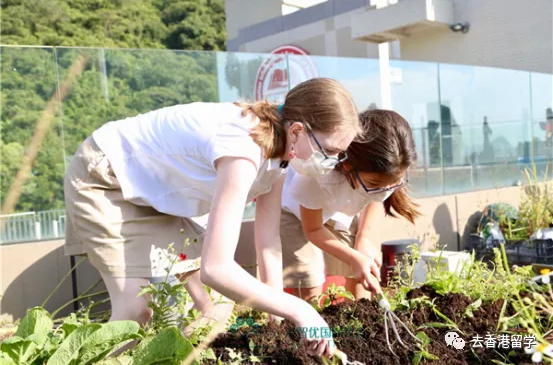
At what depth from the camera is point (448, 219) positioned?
625 cm

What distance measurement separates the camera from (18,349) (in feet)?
4.70

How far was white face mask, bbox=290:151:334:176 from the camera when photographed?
196 centimetres

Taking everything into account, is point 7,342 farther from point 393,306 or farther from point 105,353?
point 393,306

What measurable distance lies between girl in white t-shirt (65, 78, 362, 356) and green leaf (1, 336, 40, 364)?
16.6 inches

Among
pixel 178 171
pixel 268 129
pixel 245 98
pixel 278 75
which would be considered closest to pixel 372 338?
pixel 268 129

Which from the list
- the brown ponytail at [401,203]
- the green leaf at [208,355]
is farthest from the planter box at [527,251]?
the green leaf at [208,355]

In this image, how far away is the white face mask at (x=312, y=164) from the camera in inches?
77.2

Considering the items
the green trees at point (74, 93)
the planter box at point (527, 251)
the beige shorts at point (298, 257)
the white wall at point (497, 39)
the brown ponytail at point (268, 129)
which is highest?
the white wall at point (497, 39)

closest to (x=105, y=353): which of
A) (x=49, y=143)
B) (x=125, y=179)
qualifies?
(x=125, y=179)

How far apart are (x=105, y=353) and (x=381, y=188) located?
145 centimetres

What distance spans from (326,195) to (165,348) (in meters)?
1.41

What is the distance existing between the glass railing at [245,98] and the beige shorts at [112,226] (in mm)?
1224

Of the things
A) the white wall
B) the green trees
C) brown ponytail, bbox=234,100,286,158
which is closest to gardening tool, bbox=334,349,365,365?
brown ponytail, bbox=234,100,286,158

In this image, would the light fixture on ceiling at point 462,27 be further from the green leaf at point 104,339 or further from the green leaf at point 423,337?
the green leaf at point 104,339
